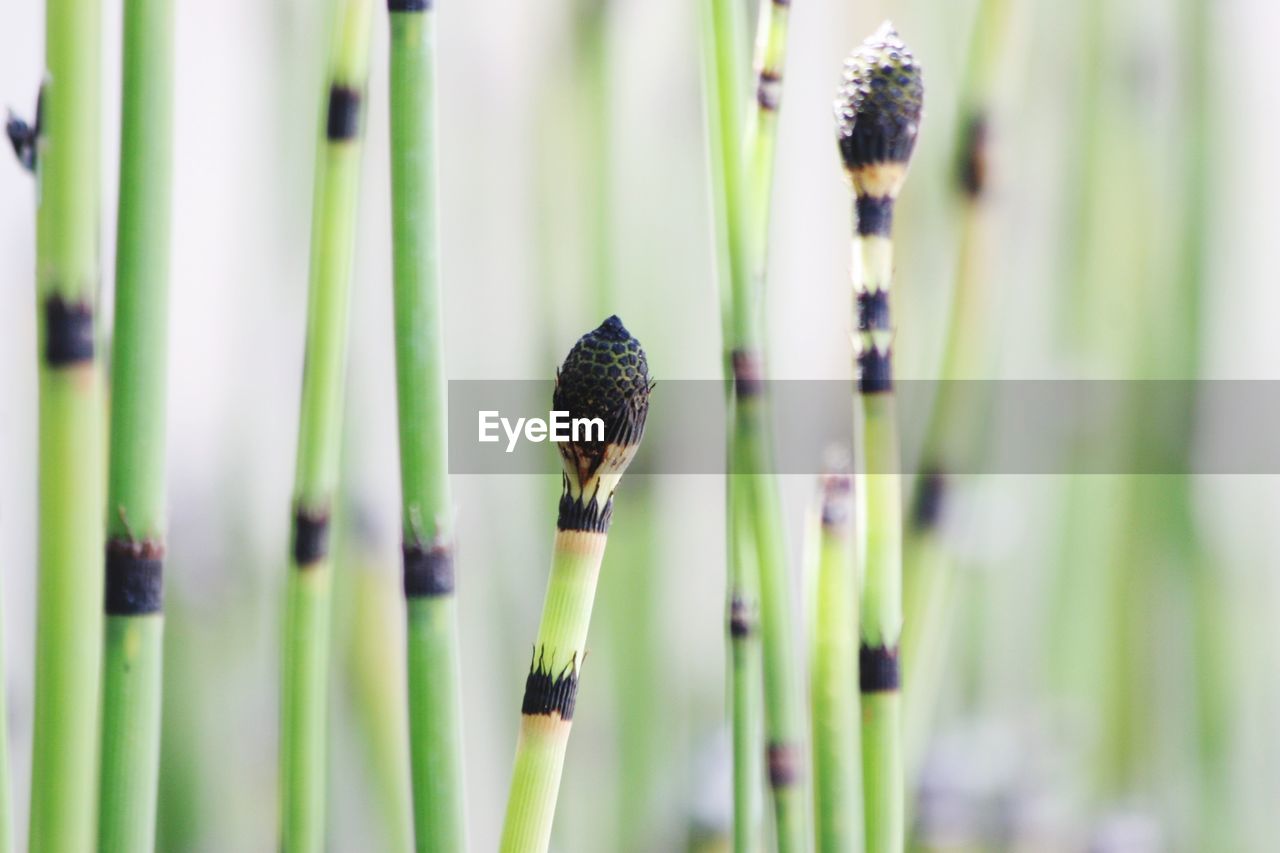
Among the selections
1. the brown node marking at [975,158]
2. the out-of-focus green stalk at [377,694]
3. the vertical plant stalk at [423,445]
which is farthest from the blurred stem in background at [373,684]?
the brown node marking at [975,158]

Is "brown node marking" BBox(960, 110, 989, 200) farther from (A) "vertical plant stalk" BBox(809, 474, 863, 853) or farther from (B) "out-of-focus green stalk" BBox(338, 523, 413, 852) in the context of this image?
(B) "out-of-focus green stalk" BBox(338, 523, 413, 852)

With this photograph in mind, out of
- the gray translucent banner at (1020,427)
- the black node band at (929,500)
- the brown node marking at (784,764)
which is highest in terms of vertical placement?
the gray translucent banner at (1020,427)

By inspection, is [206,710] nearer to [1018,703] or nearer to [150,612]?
[150,612]

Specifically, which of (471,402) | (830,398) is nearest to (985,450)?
(830,398)

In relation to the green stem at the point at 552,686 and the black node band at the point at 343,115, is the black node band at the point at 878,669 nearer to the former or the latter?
the green stem at the point at 552,686

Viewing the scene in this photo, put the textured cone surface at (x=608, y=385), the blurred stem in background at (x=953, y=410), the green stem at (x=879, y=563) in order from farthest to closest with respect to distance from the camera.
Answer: the blurred stem in background at (x=953, y=410) < the green stem at (x=879, y=563) < the textured cone surface at (x=608, y=385)

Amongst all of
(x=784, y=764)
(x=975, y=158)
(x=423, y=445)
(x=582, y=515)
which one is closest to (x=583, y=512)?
(x=582, y=515)

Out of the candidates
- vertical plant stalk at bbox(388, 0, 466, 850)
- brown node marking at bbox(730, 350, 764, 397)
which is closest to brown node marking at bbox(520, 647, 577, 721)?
vertical plant stalk at bbox(388, 0, 466, 850)
